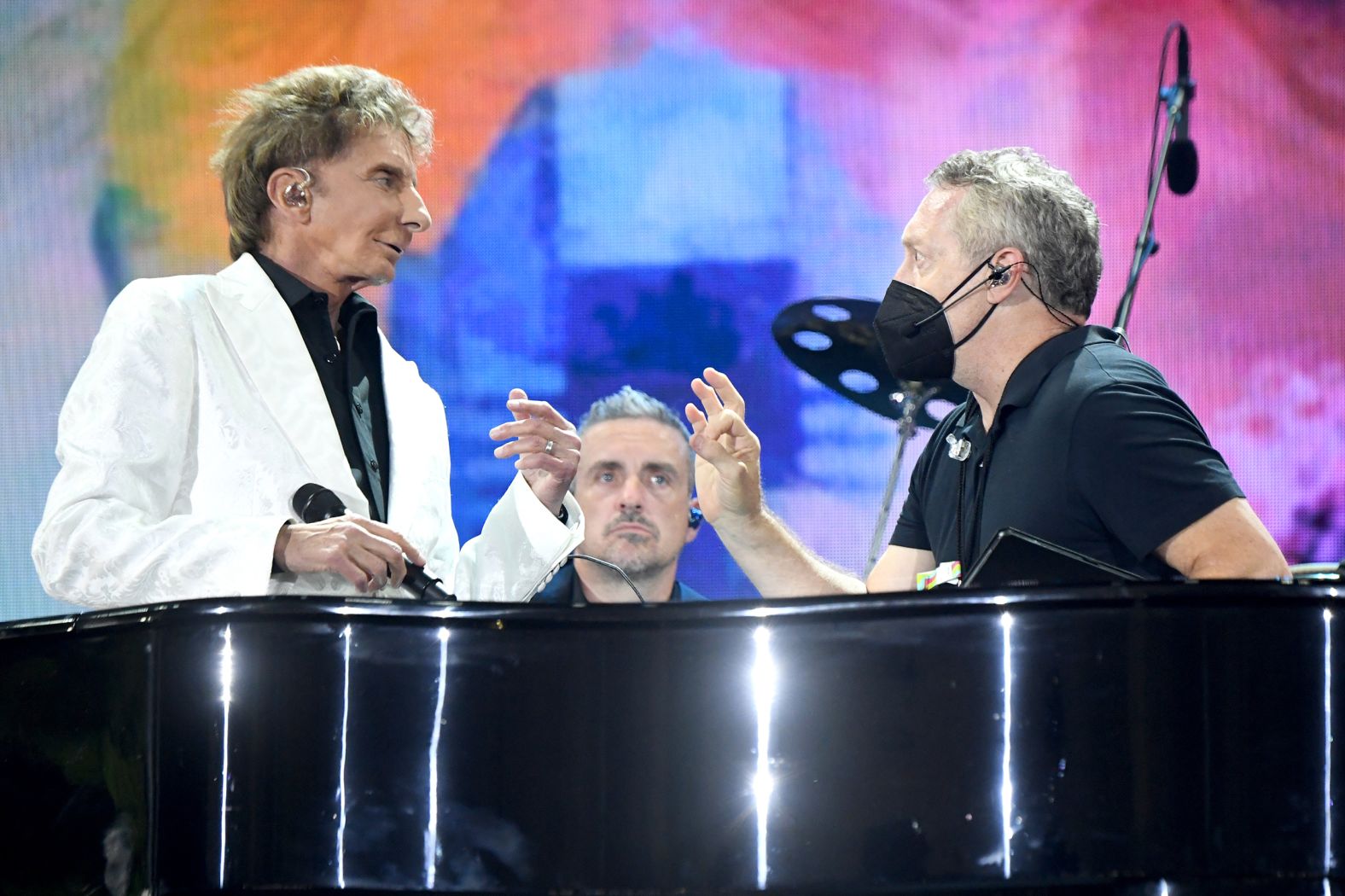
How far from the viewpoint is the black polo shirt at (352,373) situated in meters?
2.16

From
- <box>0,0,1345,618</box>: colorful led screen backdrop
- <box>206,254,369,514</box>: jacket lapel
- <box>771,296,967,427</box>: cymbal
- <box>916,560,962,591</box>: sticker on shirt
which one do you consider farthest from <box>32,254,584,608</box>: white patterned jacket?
<box>0,0,1345,618</box>: colorful led screen backdrop

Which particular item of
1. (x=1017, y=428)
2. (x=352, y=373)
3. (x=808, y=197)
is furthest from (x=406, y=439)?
(x=808, y=197)

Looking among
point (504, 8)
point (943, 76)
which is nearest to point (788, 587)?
point (943, 76)

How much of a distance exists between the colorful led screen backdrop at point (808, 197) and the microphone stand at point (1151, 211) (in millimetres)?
212

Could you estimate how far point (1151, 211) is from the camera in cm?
325

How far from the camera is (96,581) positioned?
1.83 metres

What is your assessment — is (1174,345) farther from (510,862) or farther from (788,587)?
(510,862)

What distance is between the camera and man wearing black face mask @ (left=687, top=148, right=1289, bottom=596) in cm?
195

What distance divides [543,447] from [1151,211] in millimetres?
1824

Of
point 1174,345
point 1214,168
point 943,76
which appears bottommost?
point 1174,345

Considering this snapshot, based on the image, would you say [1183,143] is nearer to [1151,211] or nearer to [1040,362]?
[1151,211]

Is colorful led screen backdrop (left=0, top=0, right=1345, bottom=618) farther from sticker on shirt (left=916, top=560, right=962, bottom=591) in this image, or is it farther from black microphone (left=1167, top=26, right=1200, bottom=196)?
sticker on shirt (left=916, top=560, right=962, bottom=591)

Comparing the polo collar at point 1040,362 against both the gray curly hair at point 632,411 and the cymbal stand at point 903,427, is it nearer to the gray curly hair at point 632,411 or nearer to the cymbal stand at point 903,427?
the cymbal stand at point 903,427

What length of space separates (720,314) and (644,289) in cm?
22
